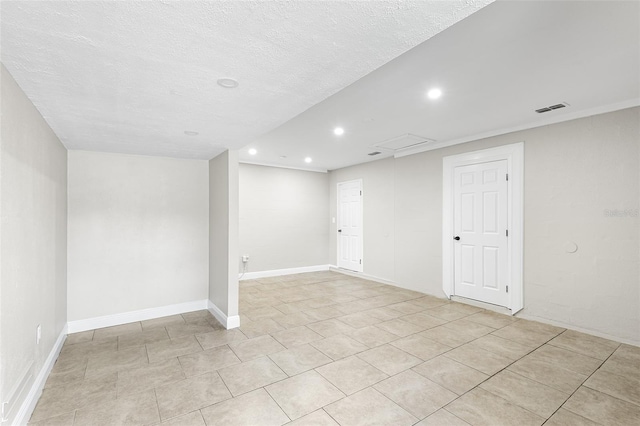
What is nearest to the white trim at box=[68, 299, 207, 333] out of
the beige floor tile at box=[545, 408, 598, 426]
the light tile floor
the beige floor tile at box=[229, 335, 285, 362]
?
the light tile floor

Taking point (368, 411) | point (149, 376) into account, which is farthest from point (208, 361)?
point (368, 411)

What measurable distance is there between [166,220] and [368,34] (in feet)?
12.2

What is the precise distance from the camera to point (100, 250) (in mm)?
3727

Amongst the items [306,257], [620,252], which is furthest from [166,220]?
[620,252]

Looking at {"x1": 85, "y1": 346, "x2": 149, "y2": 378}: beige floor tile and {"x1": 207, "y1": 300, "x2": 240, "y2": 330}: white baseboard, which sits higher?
{"x1": 207, "y1": 300, "x2": 240, "y2": 330}: white baseboard

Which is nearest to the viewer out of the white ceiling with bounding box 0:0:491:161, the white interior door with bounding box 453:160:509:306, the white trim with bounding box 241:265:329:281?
the white ceiling with bounding box 0:0:491:161

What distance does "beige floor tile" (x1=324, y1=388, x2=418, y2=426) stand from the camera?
195 centimetres

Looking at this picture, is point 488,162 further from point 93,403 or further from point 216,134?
point 93,403

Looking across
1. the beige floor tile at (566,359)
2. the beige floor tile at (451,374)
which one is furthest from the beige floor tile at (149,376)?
the beige floor tile at (566,359)

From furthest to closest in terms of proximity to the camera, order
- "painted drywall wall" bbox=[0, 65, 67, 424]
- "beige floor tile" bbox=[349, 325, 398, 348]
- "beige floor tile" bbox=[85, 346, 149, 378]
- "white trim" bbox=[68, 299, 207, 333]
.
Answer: "white trim" bbox=[68, 299, 207, 333] < "beige floor tile" bbox=[349, 325, 398, 348] < "beige floor tile" bbox=[85, 346, 149, 378] < "painted drywall wall" bbox=[0, 65, 67, 424]

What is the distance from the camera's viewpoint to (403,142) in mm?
4730

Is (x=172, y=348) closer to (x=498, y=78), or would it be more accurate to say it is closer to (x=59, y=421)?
(x=59, y=421)

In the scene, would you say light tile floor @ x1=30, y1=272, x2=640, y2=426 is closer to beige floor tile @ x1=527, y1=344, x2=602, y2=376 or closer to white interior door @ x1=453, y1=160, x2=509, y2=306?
beige floor tile @ x1=527, y1=344, x2=602, y2=376

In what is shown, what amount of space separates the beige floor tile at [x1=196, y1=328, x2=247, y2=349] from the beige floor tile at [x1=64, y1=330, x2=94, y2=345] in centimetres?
122
